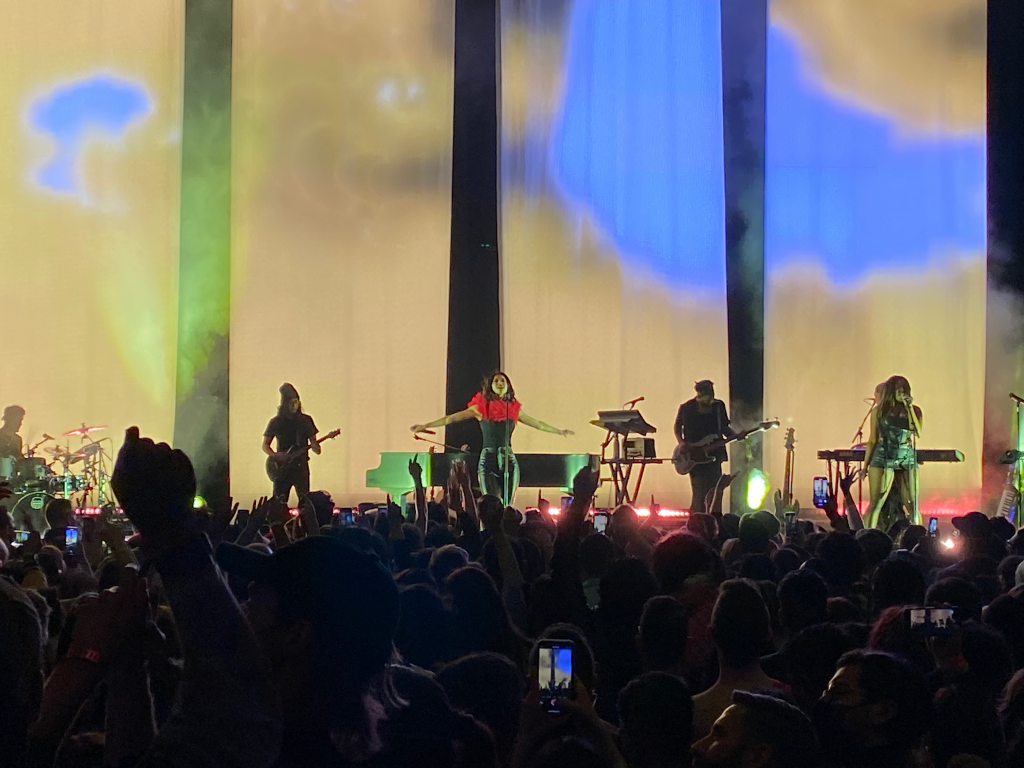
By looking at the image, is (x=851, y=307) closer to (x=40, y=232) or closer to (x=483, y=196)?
(x=483, y=196)

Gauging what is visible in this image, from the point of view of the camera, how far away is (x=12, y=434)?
11.3m

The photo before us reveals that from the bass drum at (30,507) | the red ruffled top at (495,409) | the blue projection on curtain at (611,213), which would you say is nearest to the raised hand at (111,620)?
the bass drum at (30,507)

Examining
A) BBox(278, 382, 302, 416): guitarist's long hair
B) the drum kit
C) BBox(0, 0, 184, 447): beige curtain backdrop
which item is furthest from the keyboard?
BBox(0, 0, 184, 447): beige curtain backdrop

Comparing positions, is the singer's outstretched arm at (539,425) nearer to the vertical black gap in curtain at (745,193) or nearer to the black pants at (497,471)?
the black pants at (497,471)

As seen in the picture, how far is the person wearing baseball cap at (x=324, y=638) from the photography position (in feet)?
5.62

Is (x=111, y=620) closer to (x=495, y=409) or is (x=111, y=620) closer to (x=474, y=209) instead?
(x=495, y=409)

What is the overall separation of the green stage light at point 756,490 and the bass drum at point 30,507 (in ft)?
20.5

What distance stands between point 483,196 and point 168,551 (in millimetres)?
11236

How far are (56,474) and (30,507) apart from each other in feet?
3.16

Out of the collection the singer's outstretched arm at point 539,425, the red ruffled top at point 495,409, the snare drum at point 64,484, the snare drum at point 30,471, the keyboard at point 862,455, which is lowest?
the snare drum at point 64,484

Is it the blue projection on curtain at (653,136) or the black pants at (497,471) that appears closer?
the black pants at (497,471)

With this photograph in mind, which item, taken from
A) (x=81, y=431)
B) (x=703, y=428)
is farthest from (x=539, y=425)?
(x=81, y=431)

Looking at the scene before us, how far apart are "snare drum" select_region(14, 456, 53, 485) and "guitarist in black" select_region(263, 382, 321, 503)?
2.30 m

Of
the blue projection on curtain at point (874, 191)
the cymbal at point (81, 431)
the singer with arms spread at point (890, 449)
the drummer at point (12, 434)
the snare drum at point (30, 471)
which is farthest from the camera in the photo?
the cymbal at point (81, 431)
